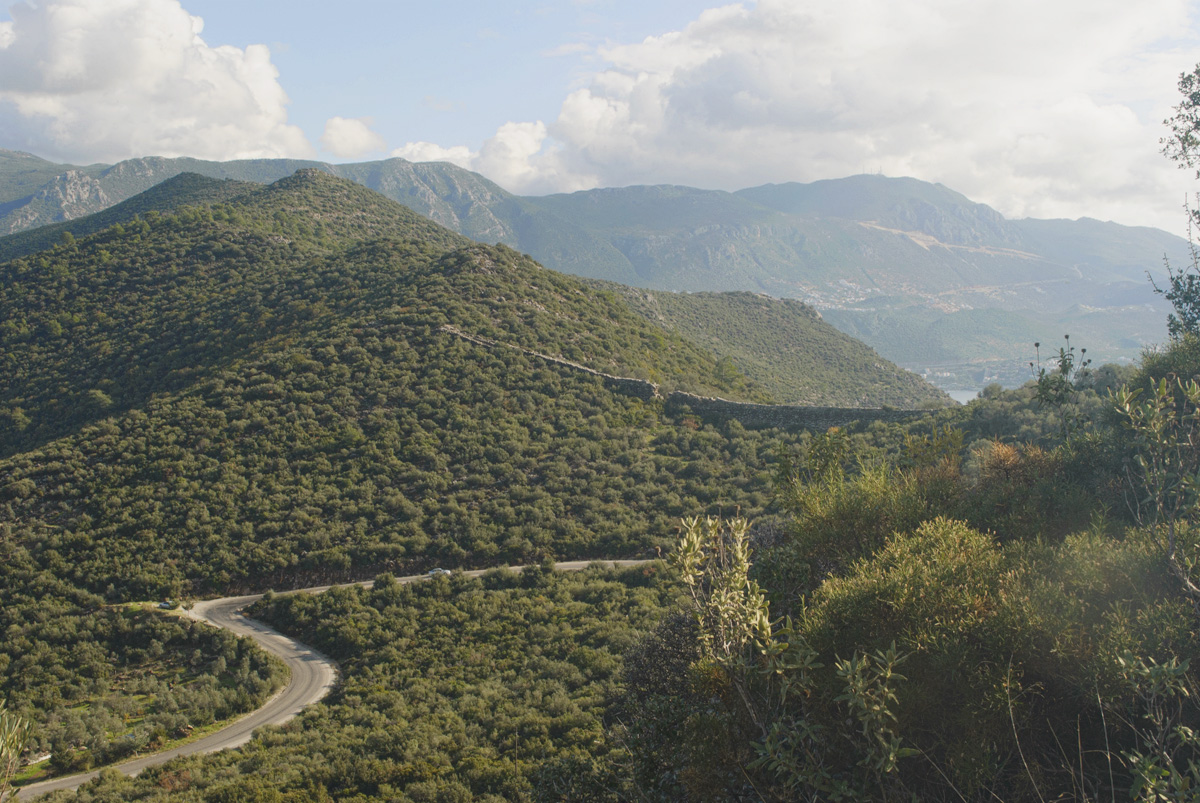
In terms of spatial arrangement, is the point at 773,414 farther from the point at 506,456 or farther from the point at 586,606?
the point at 586,606

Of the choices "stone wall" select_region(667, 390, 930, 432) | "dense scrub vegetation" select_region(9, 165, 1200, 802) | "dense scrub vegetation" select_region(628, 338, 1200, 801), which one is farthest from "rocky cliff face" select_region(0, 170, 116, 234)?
"dense scrub vegetation" select_region(628, 338, 1200, 801)

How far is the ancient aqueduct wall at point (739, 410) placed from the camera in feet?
105

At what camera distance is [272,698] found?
687 inches

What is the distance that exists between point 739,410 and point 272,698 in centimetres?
2497

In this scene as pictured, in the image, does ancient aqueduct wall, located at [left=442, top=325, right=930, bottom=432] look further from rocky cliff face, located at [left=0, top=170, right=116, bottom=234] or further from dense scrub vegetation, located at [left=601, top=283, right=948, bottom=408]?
rocky cliff face, located at [left=0, top=170, right=116, bottom=234]

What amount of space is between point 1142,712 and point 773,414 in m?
28.1

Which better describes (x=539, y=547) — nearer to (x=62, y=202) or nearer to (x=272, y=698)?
→ (x=272, y=698)

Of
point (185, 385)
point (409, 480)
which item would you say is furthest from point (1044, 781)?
point (185, 385)

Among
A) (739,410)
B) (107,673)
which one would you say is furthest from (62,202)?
(739,410)

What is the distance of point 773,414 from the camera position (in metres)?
33.7

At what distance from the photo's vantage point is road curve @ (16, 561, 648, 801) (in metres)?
14.4

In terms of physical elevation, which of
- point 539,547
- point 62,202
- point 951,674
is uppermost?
point 62,202

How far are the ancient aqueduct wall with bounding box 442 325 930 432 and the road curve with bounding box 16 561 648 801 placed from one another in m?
13.4

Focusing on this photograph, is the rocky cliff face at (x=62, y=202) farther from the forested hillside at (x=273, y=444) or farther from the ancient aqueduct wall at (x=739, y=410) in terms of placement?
the ancient aqueduct wall at (x=739, y=410)
